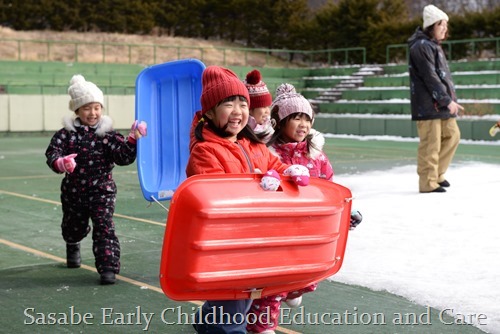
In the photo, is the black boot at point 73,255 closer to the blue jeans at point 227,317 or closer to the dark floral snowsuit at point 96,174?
the dark floral snowsuit at point 96,174

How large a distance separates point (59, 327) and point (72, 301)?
64 centimetres

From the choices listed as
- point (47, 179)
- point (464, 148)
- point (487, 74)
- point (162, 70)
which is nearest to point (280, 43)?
point (487, 74)

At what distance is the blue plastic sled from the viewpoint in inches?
247

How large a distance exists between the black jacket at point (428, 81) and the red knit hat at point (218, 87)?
21.1 feet

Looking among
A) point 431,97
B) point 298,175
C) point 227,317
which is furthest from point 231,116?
point 431,97

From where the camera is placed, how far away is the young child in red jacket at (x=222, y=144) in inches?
167

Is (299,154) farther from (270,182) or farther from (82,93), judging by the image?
(82,93)

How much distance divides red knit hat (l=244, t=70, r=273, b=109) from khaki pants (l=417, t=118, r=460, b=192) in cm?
432

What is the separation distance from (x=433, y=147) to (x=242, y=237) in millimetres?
7052

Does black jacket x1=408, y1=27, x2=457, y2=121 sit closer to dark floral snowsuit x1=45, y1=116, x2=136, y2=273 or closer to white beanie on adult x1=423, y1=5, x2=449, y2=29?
white beanie on adult x1=423, y1=5, x2=449, y2=29

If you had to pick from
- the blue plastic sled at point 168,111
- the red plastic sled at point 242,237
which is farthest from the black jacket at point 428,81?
the red plastic sled at point 242,237

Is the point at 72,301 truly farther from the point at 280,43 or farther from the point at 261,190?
the point at 280,43

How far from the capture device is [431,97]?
10430mm

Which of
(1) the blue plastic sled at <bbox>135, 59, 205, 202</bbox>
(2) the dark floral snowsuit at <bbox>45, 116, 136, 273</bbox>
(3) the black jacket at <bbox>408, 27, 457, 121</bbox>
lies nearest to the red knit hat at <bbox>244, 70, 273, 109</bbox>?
(1) the blue plastic sled at <bbox>135, 59, 205, 202</bbox>
